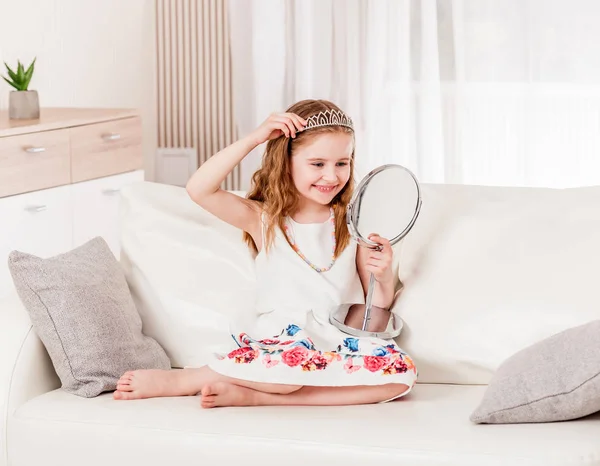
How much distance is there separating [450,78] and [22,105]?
2.02 meters

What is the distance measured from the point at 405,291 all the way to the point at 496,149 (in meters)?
2.43

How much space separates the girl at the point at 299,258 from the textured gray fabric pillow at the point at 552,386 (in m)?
0.27

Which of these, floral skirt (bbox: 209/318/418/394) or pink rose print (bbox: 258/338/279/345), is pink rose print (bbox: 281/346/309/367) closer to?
floral skirt (bbox: 209/318/418/394)

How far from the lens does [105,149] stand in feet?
13.0

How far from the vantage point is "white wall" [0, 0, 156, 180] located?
165 inches

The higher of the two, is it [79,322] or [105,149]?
[105,149]

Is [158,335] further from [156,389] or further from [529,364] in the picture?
[529,364]

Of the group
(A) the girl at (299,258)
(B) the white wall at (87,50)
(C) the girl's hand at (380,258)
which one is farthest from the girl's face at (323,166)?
(B) the white wall at (87,50)

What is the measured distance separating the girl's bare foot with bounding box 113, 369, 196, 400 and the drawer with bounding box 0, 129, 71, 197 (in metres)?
1.49

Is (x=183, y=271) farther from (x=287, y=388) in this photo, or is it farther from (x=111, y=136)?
(x=111, y=136)

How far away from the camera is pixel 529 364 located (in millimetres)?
1809

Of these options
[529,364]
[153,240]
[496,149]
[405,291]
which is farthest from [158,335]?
[496,149]

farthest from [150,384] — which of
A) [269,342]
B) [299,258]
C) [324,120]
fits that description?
[324,120]

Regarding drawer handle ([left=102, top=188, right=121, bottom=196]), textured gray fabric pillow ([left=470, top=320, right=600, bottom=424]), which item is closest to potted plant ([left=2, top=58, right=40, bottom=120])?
drawer handle ([left=102, top=188, right=121, bottom=196])
